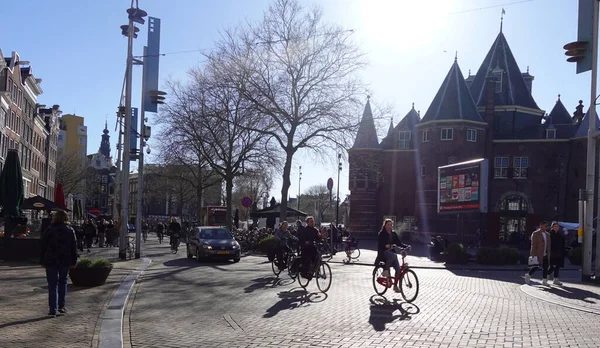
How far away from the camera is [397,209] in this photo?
62.1 m

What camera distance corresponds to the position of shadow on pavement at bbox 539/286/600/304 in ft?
44.7

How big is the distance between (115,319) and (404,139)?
5520cm

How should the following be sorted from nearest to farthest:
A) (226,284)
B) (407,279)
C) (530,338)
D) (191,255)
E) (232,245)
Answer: (530,338)
(407,279)
(226,284)
(232,245)
(191,255)

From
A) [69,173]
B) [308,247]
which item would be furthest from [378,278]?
[69,173]

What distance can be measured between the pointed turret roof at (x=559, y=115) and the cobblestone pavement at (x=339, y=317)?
171ft

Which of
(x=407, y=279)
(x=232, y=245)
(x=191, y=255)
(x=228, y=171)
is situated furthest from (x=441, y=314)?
(x=228, y=171)

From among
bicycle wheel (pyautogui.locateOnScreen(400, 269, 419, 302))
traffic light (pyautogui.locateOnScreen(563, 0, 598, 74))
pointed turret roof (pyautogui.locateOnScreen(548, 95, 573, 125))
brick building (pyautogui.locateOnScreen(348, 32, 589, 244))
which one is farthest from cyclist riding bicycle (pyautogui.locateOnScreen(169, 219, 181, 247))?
pointed turret roof (pyautogui.locateOnScreen(548, 95, 573, 125))

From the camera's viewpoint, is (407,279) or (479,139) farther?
(479,139)

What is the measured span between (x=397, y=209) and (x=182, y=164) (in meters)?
25.2

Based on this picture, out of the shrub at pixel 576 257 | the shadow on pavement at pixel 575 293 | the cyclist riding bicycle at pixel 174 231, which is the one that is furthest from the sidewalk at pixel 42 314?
the shrub at pixel 576 257

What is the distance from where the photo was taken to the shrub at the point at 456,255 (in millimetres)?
26219

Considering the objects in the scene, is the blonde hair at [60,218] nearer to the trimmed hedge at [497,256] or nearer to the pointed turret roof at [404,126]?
the trimmed hedge at [497,256]

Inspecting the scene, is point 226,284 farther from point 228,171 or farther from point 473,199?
point 228,171

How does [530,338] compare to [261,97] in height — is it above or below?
below
